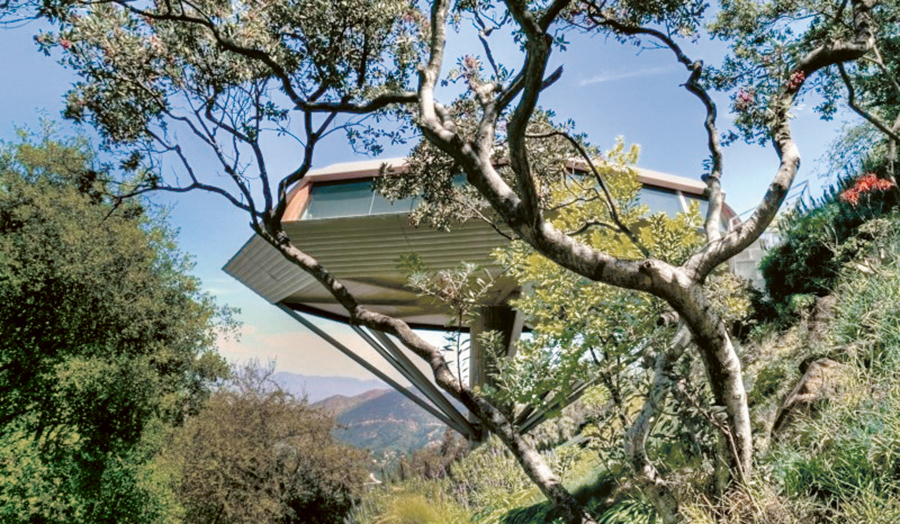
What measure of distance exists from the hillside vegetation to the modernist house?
163 inches

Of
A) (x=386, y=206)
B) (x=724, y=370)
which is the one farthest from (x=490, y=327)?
(x=724, y=370)

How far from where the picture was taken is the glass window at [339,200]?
15398mm

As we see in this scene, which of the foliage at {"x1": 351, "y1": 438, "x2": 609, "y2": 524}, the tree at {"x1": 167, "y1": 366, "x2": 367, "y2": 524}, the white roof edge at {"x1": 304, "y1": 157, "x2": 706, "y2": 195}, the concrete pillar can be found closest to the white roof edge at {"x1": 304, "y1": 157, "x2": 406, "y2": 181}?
the white roof edge at {"x1": 304, "y1": 157, "x2": 706, "y2": 195}

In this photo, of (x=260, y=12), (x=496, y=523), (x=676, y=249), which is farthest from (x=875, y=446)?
(x=260, y=12)

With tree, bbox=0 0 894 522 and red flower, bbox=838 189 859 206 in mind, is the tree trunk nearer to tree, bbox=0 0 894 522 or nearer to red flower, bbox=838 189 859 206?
tree, bbox=0 0 894 522

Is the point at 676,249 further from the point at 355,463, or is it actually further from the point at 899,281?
the point at 355,463

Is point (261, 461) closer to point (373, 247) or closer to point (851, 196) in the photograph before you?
point (373, 247)

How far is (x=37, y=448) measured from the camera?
465 inches

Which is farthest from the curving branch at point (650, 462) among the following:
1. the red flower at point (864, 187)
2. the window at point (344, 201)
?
the window at point (344, 201)

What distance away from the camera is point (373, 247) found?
49.3 ft

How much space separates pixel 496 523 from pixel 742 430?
17.1 ft

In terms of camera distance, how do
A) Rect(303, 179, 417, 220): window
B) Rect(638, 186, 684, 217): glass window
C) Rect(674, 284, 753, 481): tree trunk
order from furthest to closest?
Rect(638, 186, 684, 217): glass window → Rect(303, 179, 417, 220): window → Rect(674, 284, 753, 481): tree trunk

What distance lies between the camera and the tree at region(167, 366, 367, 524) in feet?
45.9

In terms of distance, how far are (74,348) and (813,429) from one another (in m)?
13.2
